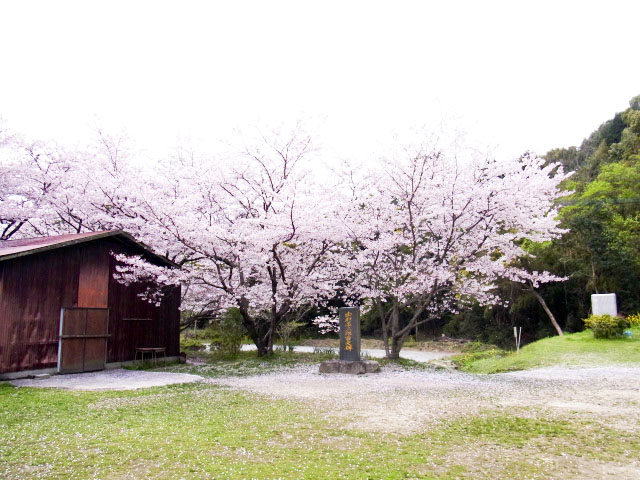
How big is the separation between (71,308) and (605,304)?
67.4 ft

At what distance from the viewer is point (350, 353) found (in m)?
13.6

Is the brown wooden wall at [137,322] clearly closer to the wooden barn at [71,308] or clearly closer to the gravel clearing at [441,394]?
the wooden barn at [71,308]

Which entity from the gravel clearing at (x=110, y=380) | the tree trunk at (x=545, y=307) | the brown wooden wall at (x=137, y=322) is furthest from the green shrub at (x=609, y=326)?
the brown wooden wall at (x=137, y=322)

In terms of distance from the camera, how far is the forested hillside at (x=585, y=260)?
83.3 feet

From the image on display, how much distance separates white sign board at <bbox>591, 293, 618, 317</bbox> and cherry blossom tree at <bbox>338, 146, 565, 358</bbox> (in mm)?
8019

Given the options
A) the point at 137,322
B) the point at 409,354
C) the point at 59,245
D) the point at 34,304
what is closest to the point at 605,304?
the point at 409,354

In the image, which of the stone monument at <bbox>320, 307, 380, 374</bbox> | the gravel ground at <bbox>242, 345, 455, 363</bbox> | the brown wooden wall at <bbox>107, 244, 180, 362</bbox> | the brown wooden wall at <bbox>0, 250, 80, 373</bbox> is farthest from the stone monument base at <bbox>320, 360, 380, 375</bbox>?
the gravel ground at <bbox>242, 345, 455, 363</bbox>

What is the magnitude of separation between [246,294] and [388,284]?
4566mm

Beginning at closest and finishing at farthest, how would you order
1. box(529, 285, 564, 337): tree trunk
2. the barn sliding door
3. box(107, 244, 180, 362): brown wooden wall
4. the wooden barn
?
the wooden barn < the barn sliding door < box(107, 244, 180, 362): brown wooden wall < box(529, 285, 564, 337): tree trunk

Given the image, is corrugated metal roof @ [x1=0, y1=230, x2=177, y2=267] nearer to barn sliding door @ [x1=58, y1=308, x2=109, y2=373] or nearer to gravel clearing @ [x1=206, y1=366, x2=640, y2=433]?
barn sliding door @ [x1=58, y1=308, x2=109, y2=373]

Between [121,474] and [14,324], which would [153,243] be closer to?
[14,324]

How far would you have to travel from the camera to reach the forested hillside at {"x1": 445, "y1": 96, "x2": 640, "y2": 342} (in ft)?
83.3

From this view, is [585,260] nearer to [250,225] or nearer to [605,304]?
[605,304]

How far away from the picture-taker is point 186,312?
68.8 feet
